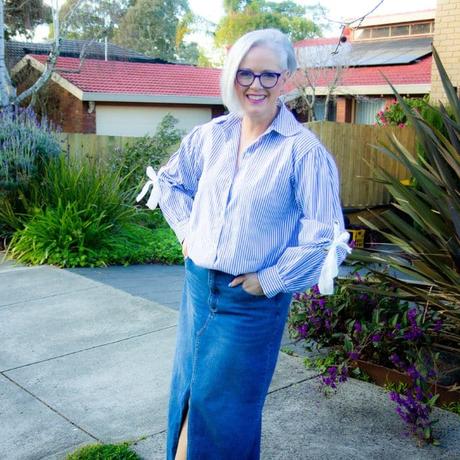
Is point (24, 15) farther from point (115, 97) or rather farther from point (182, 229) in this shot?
point (182, 229)

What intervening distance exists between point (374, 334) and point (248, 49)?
A: 2250 mm

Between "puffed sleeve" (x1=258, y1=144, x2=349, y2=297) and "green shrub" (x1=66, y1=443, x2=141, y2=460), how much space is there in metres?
1.39

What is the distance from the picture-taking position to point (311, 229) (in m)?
2.46

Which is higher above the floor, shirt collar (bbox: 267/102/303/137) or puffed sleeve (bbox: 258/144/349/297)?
shirt collar (bbox: 267/102/303/137)

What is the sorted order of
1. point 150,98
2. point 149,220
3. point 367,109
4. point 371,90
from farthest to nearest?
point 150,98 → point 367,109 → point 371,90 → point 149,220

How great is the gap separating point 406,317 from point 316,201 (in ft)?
6.83

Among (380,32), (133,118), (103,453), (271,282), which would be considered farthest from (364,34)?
(271,282)

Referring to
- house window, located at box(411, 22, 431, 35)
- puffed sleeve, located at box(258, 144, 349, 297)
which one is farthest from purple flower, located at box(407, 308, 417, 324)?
house window, located at box(411, 22, 431, 35)

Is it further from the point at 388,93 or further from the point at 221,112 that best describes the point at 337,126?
the point at 221,112

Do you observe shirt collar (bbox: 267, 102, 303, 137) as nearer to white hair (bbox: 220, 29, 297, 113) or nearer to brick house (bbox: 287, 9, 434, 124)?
white hair (bbox: 220, 29, 297, 113)

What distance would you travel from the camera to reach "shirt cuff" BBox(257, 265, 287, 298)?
8.14 feet

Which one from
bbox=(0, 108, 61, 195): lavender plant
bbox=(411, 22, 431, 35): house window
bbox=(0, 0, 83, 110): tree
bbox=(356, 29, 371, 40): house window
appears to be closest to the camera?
bbox=(0, 108, 61, 195): lavender plant

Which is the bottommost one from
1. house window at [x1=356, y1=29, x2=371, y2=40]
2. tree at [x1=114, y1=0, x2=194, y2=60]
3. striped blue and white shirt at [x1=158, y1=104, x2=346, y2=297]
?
striped blue and white shirt at [x1=158, y1=104, x2=346, y2=297]

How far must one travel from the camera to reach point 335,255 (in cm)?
238
